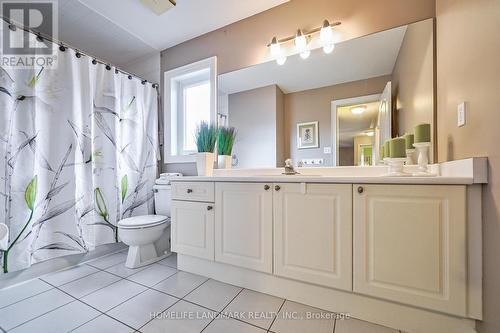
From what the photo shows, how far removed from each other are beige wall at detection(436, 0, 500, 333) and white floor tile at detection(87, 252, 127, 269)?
8.08 ft

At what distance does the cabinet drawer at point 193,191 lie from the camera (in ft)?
5.19

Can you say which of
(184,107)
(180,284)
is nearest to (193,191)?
(180,284)

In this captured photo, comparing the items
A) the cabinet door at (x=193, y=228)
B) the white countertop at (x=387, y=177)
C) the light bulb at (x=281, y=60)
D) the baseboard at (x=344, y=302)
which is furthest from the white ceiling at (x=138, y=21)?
the baseboard at (x=344, y=302)

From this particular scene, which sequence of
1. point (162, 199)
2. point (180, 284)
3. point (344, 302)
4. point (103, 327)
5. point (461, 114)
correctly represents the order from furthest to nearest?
point (162, 199) < point (180, 284) < point (344, 302) < point (103, 327) < point (461, 114)

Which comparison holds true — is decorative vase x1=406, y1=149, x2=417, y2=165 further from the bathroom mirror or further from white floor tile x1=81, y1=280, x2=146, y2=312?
white floor tile x1=81, y1=280, x2=146, y2=312

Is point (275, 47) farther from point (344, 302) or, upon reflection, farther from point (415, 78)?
point (344, 302)

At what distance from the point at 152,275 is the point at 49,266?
857mm

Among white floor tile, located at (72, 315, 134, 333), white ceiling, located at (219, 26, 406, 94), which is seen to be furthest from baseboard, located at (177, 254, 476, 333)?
white ceiling, located at (219, 26, 406, 94)

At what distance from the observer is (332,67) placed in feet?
5.40

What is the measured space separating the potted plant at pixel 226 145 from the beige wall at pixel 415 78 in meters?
1.32

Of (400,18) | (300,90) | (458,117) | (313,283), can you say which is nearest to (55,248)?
(313,283)

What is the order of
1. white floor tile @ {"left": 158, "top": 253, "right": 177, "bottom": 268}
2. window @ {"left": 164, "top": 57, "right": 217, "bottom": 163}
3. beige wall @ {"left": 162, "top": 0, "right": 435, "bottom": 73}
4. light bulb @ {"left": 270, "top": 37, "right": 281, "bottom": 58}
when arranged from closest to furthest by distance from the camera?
beige wall @ {"left": 162, "top": 0, "right": 435, "bottom": 73}
light bulb @ {"left": 270, "top": 37, "right": 281, "bottom": 58}
white floor tile @ {"left": 158, "top": 253, "right": 177, "bottom": 268}
window @ {"left": 164, "top": 57, "right": 217, "bottom": 163}

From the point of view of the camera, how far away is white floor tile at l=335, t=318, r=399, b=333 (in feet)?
3.53

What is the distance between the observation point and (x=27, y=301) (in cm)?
133
